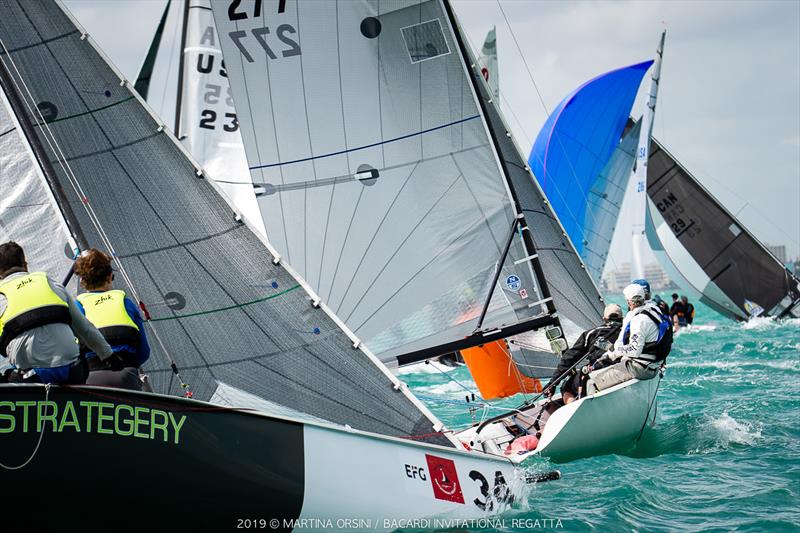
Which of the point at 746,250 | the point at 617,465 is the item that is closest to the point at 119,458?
the point at 617,465

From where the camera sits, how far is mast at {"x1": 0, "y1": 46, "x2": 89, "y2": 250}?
21.4 ft

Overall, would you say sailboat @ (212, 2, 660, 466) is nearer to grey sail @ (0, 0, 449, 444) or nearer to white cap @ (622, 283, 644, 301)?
white cap @ (622, 283, 644, 301)

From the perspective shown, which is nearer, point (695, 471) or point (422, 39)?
point (695, 471)

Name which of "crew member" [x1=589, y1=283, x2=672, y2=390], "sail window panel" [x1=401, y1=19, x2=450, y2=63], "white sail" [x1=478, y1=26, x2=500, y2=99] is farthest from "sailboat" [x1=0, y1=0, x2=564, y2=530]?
"white sail" [x1=478, y1=26, x2=500, y2=99]

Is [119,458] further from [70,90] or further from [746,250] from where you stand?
[746,250]

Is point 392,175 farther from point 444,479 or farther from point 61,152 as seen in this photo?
point 444,479

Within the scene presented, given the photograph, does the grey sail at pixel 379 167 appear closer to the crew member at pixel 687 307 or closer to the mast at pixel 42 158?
the mast at pixel 42 158

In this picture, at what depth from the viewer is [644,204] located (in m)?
21.0

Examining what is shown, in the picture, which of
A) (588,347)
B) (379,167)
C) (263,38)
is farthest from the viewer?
(263,38)

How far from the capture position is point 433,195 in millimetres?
9633

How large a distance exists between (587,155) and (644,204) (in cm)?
274

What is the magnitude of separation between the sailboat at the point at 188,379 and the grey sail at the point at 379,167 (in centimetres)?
310

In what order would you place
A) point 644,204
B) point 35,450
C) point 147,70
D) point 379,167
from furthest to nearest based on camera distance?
1. point 644,204
2. point 147,70
3. point 379,167
4. point 35,450

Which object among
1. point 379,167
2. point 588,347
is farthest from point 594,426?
point 379,167
